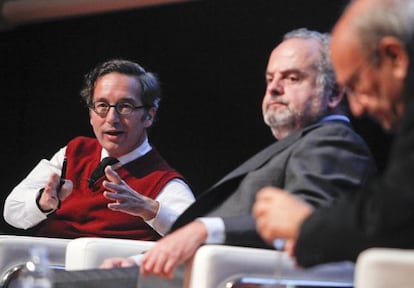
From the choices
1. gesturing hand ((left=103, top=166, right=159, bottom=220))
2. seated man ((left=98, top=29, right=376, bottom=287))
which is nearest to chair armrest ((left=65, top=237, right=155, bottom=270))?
seated man ((left=98, top=29, right=376, bottom=287))

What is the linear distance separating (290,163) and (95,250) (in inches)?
23.5

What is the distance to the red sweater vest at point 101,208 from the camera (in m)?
2.86

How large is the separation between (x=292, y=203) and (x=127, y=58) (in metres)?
2.36

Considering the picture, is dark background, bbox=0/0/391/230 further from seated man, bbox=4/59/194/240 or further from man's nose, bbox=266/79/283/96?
man's nose, bbox=266/79/283/96

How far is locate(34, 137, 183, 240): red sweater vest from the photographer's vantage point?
9.39ft

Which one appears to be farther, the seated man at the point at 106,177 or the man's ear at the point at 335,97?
the seated man at the point at 106,177

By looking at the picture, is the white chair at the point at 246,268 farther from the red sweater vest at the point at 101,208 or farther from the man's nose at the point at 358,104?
the red sweater vest at the point at 101,208

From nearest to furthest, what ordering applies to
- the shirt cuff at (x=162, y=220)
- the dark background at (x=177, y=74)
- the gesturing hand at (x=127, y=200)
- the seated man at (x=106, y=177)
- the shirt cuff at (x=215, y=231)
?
the shirt cuff at (x=215, y=231)
the gesturing hand at (x=127, y=200)
the shirt cuff at (x=162, y=220)
the seated man at (x=106, y=177)
the dark background at (x=177, y=74)

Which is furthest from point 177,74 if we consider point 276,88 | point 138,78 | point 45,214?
point 276,88

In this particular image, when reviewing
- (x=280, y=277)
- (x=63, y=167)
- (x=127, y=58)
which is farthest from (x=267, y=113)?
(x=127, y=58)

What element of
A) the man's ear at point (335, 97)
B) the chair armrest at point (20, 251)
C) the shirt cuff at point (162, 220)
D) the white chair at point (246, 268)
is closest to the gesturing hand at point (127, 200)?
the shirt cuff at point (162, 220)

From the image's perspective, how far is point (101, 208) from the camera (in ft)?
9.55

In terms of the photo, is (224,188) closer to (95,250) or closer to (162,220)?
(95,250)

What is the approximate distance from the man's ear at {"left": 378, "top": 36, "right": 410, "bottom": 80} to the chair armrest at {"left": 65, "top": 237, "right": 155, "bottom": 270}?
1.16 m
